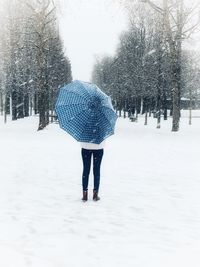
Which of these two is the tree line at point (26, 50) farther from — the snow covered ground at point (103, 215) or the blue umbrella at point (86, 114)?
the blue umbrella at point (86, 114)

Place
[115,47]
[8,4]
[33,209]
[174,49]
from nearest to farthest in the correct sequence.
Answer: [33,209]
[174,49]
[8,4]
[115,47]

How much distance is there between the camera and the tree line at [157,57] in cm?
3039

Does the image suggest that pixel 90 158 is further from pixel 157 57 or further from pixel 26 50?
pixel 26 50

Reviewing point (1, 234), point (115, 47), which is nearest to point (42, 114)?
point (1, 234)

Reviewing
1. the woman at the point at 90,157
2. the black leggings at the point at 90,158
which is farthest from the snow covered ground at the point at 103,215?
the black leggings at the point at 90,158

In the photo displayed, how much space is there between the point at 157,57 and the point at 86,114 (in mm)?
35565

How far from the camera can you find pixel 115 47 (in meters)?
86.0

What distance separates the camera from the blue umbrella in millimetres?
8812

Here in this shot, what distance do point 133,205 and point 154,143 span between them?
13.6 m

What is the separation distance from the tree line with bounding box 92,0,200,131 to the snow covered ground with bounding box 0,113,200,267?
52.6 ft

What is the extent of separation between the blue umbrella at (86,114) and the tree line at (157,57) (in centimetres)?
2176

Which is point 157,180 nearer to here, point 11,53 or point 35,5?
point 35,5

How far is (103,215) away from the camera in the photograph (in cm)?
820

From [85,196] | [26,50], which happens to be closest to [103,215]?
[85,196]
